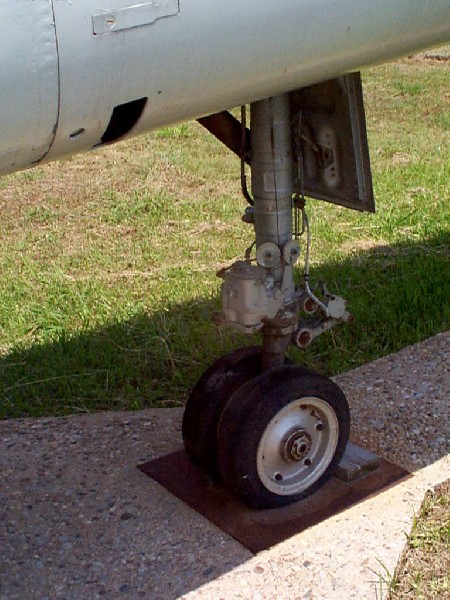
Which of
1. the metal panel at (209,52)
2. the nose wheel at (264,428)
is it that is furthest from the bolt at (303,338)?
the metal panel at (209,52)

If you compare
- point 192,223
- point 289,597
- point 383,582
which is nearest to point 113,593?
point 289,597

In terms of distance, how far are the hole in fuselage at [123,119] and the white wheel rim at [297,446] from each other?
128 centimetres

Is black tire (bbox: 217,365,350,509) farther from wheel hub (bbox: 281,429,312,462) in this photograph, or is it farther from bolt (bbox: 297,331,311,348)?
bolt (bbox: 297,331,311,348)

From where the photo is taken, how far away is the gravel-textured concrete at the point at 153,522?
11.2ft

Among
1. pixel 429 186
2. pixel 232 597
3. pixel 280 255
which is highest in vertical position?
pixel 280 255

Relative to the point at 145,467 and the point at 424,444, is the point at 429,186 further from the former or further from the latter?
the point at 145,467

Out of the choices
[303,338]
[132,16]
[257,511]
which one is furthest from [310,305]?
[132,16]

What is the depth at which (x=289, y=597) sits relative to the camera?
3.36m

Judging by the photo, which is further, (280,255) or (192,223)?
(192,223)

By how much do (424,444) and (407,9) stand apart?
76.6 inches

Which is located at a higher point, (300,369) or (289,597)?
(300,369)

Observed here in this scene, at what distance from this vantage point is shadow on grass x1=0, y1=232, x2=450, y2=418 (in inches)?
195

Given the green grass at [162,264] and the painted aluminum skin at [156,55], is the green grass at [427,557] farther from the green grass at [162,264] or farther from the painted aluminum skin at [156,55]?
the painted aluminum skin at [156,55]

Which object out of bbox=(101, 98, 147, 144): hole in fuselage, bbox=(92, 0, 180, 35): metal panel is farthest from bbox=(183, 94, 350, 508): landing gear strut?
bbox=(92, 0, 180, 35): metal panel
